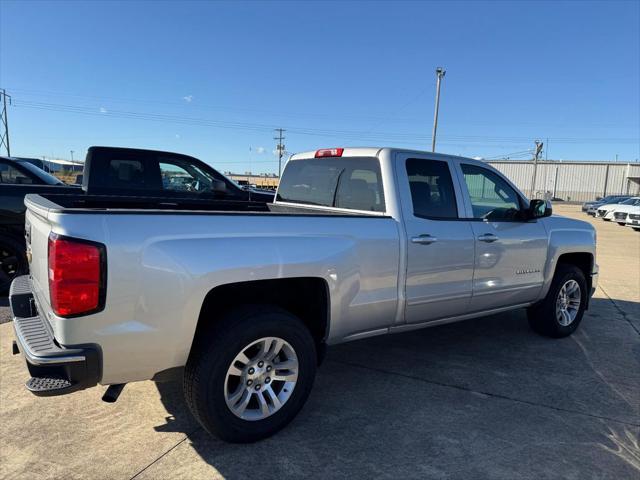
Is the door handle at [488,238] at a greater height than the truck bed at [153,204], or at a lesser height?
lesser

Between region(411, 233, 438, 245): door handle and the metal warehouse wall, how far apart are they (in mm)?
82119

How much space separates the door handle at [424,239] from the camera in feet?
11.5

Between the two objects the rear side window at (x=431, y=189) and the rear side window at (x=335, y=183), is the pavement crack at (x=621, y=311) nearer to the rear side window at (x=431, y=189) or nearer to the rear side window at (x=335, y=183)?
the rear side window at (x=431, y=189)

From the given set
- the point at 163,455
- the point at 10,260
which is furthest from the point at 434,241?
the point at 10,260

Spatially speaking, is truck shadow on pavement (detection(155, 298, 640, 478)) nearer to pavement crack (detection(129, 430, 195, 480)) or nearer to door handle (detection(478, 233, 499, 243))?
pavement crack (detection(129, 430, 195, 480))

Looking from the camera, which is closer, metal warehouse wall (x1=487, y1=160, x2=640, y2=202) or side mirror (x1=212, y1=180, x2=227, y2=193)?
side mirror (x1=212, y1=180, x2=227, y2=193)

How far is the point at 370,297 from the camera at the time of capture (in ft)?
10.8

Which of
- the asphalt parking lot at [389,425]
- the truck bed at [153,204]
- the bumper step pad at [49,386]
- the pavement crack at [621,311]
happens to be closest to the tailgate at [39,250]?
the truck bed at [153,204]

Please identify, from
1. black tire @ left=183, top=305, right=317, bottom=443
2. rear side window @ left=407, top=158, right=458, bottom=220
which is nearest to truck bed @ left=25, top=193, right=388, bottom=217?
rear side window @ left=407, top=158, right=458, bottom=220

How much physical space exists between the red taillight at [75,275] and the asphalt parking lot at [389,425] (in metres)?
1.04

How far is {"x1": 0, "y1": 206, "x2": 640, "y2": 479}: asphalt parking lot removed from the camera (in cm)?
268

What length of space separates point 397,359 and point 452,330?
4.06 ft

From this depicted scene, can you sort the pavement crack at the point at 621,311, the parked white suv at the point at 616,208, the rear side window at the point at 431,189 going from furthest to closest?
the parked white suv at the point at 616,208 < the pavement crack at the point at 621,311 < the rear side window at the point at 431,189

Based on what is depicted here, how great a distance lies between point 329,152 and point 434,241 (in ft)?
4.26
